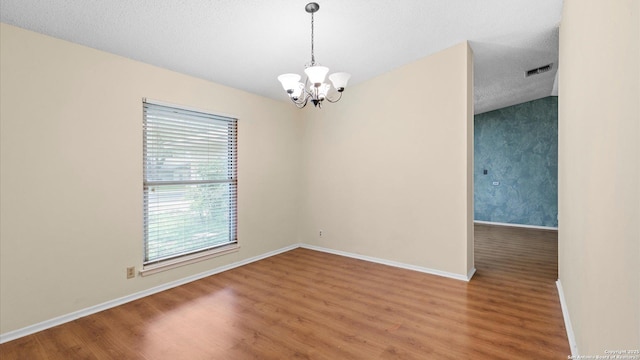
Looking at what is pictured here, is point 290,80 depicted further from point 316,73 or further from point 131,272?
point 131,272

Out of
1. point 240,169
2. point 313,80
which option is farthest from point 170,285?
point 313,80

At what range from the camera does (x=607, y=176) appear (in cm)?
125

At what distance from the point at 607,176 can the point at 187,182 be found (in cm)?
376

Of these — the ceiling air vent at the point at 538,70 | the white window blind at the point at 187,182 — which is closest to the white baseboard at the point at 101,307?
the white window blind at the point at 187,182

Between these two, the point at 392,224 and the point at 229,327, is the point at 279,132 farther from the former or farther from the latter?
the point at 229,327

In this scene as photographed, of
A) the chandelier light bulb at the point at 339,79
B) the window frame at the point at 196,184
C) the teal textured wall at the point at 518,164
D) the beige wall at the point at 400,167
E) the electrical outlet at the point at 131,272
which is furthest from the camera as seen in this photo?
the teal textured wall at the point at 518,164

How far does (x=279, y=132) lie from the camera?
491cm

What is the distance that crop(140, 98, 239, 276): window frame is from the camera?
327cm

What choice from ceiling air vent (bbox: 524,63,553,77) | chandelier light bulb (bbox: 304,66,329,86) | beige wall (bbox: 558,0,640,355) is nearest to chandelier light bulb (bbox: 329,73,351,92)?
chandelier light bulb (bbox: 304,66,329,86)

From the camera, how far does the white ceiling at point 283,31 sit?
243 cm

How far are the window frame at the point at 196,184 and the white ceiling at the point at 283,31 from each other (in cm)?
47

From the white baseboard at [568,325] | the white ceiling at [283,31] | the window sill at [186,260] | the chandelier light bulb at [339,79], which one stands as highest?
the white ceiling at [283,31]

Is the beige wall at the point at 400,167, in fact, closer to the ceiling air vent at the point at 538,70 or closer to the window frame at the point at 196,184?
the window frame at the point at 196,184

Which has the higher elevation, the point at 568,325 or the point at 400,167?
the point at 400,167
